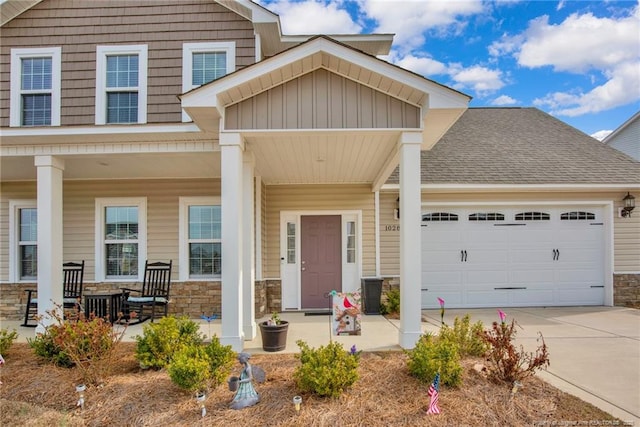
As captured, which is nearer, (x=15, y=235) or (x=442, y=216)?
(x=15, y=235)

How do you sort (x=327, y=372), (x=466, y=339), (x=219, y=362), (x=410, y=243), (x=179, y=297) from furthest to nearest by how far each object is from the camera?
(x=179, y=297), (x=410, y=243), (x=466, y=339), (x=219, y=362), (x=327, y=372)

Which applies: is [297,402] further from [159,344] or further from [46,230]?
[46,230]

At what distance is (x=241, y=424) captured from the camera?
2.80m

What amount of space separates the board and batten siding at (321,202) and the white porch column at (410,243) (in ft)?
10.3

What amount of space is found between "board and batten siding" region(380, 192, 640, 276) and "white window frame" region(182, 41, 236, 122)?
146 inches

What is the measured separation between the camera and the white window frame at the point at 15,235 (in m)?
7.02

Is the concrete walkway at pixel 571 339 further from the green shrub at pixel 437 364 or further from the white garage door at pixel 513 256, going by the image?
the green shrub at pixel 437 364

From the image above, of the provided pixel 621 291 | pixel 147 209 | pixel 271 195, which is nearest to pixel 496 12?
pixel 271 195

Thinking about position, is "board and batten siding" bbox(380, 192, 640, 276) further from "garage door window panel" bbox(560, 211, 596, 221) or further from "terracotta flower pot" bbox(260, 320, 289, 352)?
"terracotta flower pot" bbox(260, 320, 289, 352)

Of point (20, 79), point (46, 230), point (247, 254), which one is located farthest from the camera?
A: point (20, 79)

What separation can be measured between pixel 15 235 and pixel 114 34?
4.18 metres

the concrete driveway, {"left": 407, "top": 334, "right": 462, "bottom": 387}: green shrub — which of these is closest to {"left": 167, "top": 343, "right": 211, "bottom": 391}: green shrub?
{"left": 407, "top": 334, "right": 462, "bottom": 387}: green shrub

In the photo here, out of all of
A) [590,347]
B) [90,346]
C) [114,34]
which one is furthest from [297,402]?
[114,34]

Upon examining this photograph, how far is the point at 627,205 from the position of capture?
24.7 feet
